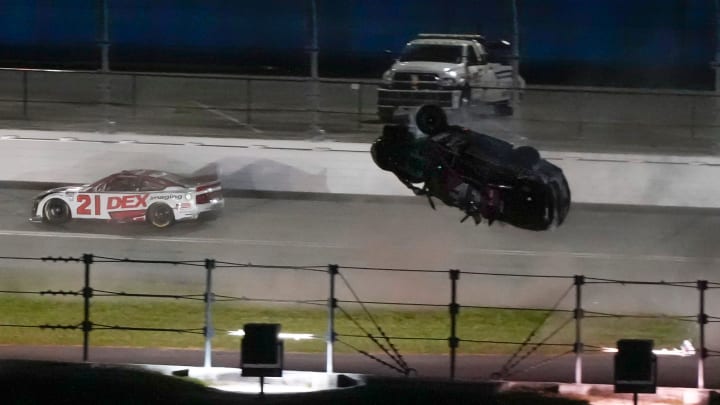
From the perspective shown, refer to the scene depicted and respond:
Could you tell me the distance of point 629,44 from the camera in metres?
19.0

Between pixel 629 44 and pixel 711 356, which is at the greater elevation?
pixel 629 44

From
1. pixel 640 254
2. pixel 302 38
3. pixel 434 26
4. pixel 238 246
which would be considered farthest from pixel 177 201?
pixel 640 254

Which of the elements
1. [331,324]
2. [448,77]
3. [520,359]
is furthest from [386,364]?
[448,77]

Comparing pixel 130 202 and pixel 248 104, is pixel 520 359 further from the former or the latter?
pixel 248 104

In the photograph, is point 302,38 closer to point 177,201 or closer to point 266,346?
point 177,201

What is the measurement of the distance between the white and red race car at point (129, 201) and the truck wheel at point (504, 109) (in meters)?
4.00

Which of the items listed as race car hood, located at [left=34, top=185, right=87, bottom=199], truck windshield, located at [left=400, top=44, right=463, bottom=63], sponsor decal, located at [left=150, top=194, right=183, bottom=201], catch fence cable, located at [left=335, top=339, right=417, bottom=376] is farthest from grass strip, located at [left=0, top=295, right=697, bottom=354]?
truck windshield, located at [left=400, top=44, right=463, bottom=63]

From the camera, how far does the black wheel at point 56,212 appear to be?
18094 millimetres

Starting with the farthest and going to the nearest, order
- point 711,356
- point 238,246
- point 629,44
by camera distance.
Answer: point 629,44
point 238,246
point 711,356

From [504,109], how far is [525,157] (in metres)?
4.00

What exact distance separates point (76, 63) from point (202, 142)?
279 centimetres

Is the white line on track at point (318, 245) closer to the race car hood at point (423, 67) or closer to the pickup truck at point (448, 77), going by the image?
the pickup truck at point (448, 77)

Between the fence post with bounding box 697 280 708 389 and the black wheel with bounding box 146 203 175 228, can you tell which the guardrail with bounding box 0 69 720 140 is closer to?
the black wheel with bounding box 146 203 175 228

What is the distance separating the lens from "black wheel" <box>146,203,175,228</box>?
1797 centimetres
